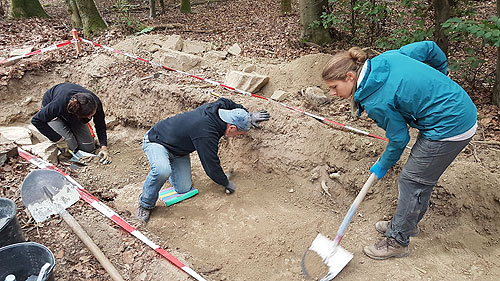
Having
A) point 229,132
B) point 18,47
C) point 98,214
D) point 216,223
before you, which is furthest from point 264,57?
point 18,47

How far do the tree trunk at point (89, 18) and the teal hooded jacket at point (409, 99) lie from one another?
27.1 feet

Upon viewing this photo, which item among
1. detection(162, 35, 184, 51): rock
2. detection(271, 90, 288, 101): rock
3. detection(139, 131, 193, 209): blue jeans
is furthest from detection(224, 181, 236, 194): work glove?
detection(162, 35, 184, 51): rock

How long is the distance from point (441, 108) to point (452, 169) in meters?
1.45

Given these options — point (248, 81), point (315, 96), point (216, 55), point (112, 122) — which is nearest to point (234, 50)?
point (216, 55)

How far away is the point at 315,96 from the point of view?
17.2 ft

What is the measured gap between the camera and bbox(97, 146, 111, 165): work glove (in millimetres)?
5469

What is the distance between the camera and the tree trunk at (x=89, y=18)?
8.74 m

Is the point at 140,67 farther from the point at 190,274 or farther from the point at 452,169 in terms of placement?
the point at 452,169

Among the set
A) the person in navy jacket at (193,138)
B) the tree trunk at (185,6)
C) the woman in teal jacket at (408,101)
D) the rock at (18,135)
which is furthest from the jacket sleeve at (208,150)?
the tree trunk at (185,6)

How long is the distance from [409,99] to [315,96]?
2.72 metres

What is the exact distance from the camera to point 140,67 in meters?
6.77

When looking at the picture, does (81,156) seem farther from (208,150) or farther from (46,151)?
(208,150)

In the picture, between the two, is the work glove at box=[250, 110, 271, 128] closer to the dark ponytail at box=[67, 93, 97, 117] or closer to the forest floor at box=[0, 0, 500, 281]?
the forest floor at box=[0, 0, 500, 281]

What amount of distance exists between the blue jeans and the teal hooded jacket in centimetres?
238
